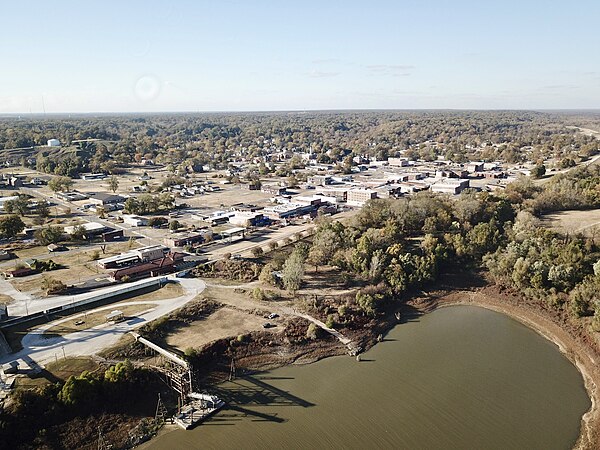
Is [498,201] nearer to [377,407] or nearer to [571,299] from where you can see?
[571,299]

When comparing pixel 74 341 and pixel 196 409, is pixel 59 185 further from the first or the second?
pixel 196 409

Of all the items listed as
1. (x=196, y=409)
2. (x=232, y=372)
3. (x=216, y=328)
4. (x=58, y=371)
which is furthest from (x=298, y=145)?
A: (x=196, y=409)

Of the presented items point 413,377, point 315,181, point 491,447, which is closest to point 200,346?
point 413,377

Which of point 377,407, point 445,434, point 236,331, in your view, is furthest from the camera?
point 236,331

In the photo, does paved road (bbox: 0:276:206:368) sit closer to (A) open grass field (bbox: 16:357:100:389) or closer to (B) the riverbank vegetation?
(A) open grass field (bbox: 16:357:100:389)

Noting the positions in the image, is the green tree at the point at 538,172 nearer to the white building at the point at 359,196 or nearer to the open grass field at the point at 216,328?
the white building at the point at 359,196

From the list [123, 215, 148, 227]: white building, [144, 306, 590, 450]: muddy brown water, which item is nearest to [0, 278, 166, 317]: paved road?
[144, 306, 590, 450]: muddy brown water
